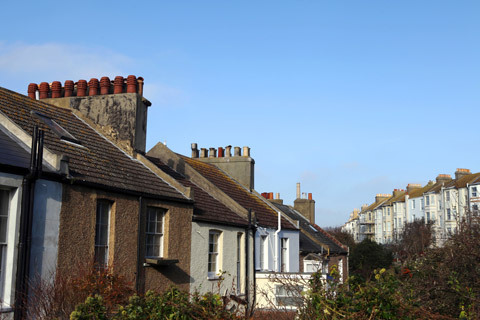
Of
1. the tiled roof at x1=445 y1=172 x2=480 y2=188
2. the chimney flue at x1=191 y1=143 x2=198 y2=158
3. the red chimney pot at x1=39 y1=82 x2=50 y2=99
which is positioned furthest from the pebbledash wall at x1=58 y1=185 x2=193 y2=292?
the tiled roof at x1=445 y1=172 x2=480 y2=188

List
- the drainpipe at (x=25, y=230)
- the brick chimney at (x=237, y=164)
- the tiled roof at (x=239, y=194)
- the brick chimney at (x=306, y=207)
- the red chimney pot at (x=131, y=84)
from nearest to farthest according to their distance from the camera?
the drainpipe at (x=25, y=230) → the red chimney pot at (x=131, y=84) → the tiled roof at (x=239, y=194) → the brick chimney at (x=237, y=164) → the brick chimney at (x=306, y=207)

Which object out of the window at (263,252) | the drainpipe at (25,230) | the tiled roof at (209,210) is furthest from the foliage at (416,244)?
the drainpipe at (25,230)

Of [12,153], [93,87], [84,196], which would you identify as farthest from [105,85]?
[12,153]

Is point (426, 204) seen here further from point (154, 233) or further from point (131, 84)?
point (154, 233)

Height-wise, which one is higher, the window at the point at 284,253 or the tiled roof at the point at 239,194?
the tiled roof at the point at 239,194

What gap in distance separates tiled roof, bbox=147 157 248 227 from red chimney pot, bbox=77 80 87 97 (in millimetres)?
3773

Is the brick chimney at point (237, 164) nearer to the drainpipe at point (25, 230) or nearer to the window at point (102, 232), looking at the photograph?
the window at point (102, 232)

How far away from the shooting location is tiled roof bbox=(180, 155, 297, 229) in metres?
22.7

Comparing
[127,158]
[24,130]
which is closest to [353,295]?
[24,130]

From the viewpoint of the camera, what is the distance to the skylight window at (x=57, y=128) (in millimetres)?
13219

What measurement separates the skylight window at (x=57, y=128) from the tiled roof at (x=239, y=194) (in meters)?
9.06

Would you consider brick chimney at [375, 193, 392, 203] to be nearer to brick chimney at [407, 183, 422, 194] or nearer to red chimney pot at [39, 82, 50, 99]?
brick chimney at [407, 183, 422, 194]

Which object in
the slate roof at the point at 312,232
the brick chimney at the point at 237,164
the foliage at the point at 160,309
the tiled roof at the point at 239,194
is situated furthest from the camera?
the slate roof at the point at 312,232

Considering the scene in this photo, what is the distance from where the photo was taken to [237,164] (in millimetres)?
27297
